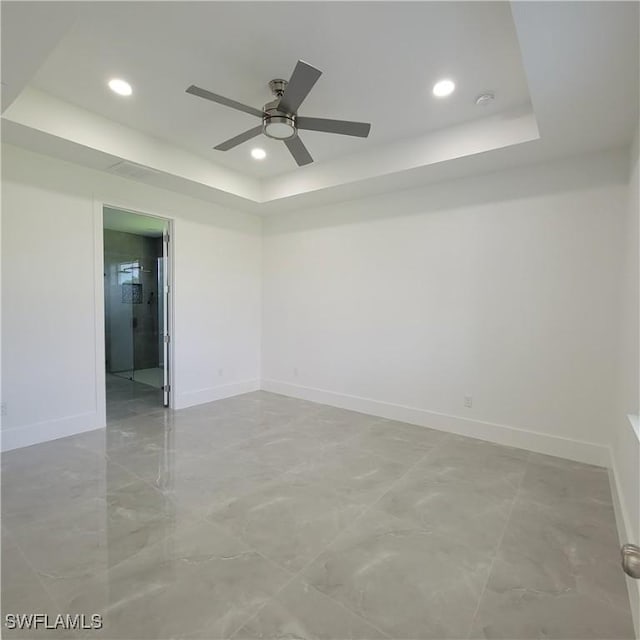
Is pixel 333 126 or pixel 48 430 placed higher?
pixel 333 126

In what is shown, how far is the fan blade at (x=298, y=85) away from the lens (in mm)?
1973

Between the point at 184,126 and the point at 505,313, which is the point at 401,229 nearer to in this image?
the point at 505,313

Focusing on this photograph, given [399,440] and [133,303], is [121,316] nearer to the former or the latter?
[133,303]

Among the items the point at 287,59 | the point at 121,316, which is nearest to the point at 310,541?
the point at 287,59

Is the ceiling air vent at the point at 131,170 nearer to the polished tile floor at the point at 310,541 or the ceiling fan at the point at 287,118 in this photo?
the ceiling fan at the point at 287,118

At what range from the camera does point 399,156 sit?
11.8 ft

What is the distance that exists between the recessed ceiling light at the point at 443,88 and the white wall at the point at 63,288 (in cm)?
321

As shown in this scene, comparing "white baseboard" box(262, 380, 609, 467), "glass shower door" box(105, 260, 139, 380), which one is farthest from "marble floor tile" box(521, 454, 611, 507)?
"glass shower door" box(105, 260, 139, 380)

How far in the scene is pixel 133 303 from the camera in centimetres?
700

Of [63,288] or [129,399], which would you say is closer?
[63,288]

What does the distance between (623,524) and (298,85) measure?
3293mm

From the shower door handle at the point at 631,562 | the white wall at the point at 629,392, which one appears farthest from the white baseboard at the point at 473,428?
the shower door handle at the point at 631,562

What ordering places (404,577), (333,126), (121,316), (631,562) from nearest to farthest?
(631,562) < (404,577) < (333,126) < (121,316)

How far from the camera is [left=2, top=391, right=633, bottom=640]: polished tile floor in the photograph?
155 cm
